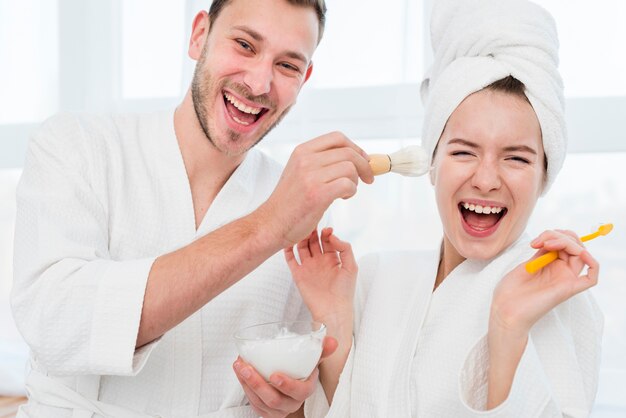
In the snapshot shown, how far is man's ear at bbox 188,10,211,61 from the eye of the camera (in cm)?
194

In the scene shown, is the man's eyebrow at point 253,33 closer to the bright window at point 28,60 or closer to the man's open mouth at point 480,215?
the man's open mouth at point 480,215

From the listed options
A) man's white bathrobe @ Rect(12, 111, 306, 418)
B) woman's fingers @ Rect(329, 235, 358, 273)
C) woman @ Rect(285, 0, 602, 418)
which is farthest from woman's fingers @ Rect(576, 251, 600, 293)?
man's white bathrobe @ Rect(12, 111, 306, 418)

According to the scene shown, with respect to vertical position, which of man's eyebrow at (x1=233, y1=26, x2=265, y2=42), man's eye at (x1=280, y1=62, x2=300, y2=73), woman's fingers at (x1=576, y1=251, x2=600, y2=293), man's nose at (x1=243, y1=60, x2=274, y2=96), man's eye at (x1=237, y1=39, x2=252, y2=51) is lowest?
woman's fingers at (x1=576, y1=251, x2=600, y2=293)

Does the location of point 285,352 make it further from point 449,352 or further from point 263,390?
point 449,352

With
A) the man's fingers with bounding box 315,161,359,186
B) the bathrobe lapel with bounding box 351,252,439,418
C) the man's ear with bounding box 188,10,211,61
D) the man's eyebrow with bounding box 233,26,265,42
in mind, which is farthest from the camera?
the man's ear with bounding box 188,10,211,61

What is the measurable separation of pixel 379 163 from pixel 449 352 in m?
0.40

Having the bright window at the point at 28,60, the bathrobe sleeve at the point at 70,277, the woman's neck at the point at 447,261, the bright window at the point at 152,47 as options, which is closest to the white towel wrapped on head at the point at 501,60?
the woman's neck at the point at 447,261

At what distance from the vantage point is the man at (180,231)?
1.38 meters

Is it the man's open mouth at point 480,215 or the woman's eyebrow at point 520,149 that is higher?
the woman's eyebrow at point 520,149

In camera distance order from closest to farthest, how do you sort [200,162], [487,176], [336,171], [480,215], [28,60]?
[336,171] → [487,176] → [480,215] → [200,162] → [28,60]

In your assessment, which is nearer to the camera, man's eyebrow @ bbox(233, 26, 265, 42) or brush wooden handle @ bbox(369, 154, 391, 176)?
brush wooden handle @ bbox(369, 154, 391, 176)

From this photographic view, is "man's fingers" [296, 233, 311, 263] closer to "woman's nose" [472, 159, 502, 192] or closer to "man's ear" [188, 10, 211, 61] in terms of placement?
"woman's nose" [472, 159, 502, 192]

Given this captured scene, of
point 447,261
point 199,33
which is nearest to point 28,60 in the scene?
point 199,33

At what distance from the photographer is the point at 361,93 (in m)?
2.78
